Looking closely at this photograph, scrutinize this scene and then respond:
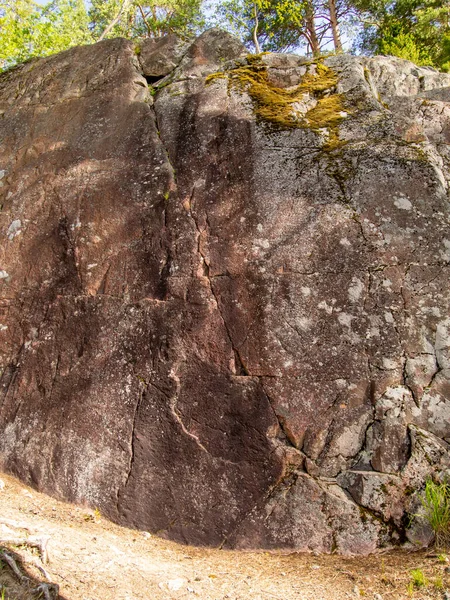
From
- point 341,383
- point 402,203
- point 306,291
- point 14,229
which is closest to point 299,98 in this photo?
point 402,203

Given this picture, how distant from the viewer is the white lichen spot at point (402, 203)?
13.8 feet

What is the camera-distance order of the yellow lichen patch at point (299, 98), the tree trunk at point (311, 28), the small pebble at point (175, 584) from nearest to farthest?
the small pebble at point (175, 584) < the yellow lichen patch at point (299, 98) < the tree trunk at point (311, 28)

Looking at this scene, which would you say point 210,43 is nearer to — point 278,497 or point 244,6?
point 278,497

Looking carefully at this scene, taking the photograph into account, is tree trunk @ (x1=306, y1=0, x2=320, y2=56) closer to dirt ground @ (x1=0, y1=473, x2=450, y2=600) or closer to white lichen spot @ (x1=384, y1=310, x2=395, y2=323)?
white lichen spot @ (x1=384, y1=310, x2=395, y2=323)

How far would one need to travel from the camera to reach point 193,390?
4.02m

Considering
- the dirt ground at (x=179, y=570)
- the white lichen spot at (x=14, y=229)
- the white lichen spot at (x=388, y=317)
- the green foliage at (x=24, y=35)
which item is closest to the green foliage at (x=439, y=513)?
the dirt ground at (x=179, y=570)

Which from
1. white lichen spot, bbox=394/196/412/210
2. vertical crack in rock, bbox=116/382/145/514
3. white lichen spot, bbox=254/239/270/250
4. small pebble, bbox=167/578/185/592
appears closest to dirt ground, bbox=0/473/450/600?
small pebble, bbox=167/578/185/592

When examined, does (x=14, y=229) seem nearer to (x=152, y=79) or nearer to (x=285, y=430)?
(x=152, y=79)

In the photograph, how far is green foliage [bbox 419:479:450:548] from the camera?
3.29m

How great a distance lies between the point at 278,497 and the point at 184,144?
3.38 m

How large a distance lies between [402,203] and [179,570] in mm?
3293

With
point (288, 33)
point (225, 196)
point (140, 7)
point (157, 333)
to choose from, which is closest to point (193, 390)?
point (157, 333)

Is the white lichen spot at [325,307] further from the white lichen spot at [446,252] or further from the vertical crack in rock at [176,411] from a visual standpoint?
the vertical crack in rock at [176,411]

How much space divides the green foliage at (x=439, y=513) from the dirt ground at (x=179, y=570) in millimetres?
126
